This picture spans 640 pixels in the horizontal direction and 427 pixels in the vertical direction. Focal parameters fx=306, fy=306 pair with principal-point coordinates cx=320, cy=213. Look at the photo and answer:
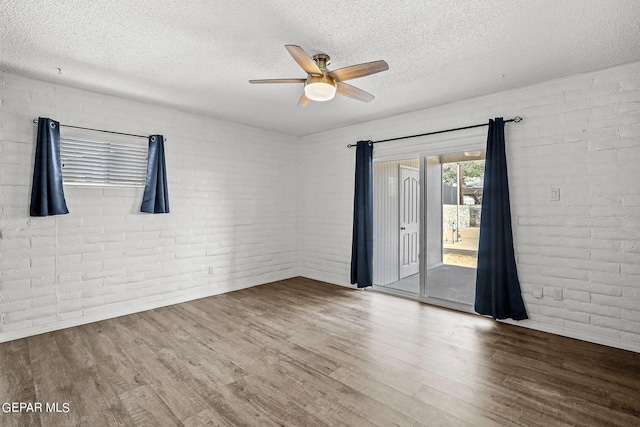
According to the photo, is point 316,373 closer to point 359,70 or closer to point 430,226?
point 359,70

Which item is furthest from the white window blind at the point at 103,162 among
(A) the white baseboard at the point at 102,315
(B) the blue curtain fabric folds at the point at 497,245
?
(B) the blue curtain fabric folds at the point at 497,245

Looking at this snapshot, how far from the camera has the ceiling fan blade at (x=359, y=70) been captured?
7.39 feet

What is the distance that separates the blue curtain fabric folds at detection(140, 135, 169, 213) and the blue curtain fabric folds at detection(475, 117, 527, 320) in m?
3.98

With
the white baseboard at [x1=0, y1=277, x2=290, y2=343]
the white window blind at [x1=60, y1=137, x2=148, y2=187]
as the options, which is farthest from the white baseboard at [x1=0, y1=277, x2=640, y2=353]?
the white window blind at [x1=60, y1=137, x2=148, y2=187]

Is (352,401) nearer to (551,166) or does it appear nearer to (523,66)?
(551,166)

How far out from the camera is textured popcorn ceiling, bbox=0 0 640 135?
2.04 metres

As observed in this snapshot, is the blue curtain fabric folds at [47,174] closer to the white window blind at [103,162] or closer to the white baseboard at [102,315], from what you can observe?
the white window blind at [103,162]

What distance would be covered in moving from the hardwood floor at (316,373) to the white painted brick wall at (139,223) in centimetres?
48

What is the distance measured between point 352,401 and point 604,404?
5.57ft

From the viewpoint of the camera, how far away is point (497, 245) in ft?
11.3

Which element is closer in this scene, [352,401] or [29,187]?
[352,401]

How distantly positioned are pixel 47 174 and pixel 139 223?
105 cm

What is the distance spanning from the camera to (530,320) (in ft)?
11.0

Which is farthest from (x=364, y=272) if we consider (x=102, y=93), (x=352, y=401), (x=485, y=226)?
(x=102, y=93)
